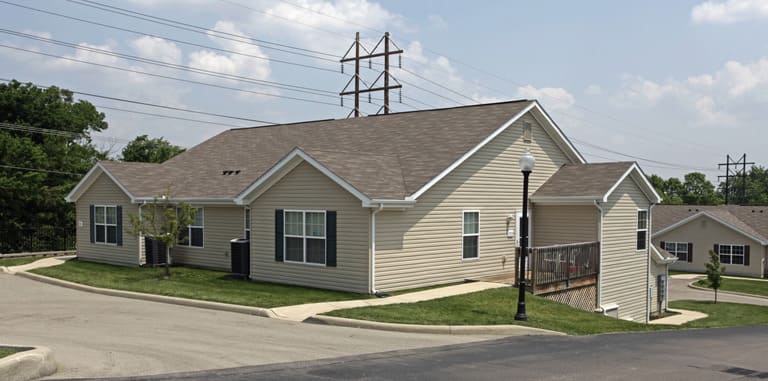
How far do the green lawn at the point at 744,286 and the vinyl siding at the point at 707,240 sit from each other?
2861 millimetres

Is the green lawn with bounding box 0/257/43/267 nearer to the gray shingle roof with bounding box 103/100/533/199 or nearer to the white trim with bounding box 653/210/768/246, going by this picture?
the gray shingle roof with bounding box 103/100/533/199

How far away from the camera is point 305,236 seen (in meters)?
19.5

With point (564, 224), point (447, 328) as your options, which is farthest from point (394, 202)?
point (564, 224)

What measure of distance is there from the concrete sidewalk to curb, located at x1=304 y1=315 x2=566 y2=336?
1.03 m

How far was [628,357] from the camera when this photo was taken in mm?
11633

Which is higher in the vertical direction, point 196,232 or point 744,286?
point 196,232

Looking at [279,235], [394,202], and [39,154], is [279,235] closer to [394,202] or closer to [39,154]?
[394,202]

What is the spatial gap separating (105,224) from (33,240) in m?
10.8

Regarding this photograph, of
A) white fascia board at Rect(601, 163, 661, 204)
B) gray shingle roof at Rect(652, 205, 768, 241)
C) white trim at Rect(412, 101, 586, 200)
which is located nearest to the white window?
white trim at Rect(412, 101, 586, 200)

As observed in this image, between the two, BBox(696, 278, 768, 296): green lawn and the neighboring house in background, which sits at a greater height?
the neighboring house in background

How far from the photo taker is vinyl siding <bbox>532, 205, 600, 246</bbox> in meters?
22.8

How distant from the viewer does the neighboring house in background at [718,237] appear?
4628cm

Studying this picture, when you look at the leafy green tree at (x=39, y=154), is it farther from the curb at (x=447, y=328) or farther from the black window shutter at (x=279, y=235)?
the curb at (x=447, y=328)

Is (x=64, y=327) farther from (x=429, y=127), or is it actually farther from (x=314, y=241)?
(x=429, y=127)
